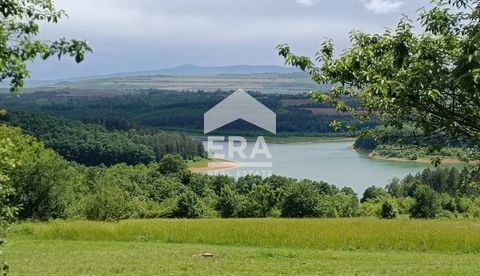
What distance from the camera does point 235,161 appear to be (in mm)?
79938

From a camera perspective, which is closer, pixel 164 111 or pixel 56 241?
pixel 56 241

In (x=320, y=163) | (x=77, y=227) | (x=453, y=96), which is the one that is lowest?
(x=320, y=163)

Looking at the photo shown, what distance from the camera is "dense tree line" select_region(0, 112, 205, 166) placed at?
74.0 metres

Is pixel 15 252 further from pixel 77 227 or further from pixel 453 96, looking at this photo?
pixel 453 96

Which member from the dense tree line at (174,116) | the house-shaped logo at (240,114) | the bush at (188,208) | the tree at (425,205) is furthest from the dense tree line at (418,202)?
the house-shaped logo at (240,114)

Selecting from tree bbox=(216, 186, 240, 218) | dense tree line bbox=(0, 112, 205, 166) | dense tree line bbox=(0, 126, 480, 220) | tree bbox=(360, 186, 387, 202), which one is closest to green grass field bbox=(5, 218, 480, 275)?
dense tree line bbox=(0, 126, 480, 220)

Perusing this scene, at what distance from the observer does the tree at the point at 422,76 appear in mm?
3215

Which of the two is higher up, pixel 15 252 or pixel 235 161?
pixel 15 252

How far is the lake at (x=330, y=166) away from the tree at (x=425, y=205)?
13267mm

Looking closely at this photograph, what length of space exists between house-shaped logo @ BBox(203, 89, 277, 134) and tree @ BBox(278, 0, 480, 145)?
323 feet

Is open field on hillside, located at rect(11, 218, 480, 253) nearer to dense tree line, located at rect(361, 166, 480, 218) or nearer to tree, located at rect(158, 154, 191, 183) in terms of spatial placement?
dense tree line, located at rect(361, 166, 480, 218)

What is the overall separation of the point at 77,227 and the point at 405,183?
4959cm

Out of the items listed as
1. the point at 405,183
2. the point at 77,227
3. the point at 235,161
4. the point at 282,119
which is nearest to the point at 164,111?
the point at 282,119

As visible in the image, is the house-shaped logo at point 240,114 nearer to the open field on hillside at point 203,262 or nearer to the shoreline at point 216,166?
the shoreline at point 216,166
